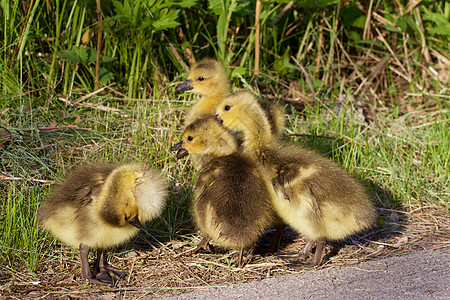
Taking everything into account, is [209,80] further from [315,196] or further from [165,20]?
[315,196]

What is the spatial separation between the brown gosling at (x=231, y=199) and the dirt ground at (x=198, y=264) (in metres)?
0.19

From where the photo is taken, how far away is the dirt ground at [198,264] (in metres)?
3.10

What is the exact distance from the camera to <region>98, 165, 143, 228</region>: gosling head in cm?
302

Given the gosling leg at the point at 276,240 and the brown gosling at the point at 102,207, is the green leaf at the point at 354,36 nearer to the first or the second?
the gosling leg at the point at 276,240

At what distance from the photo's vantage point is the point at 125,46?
16.6 ft

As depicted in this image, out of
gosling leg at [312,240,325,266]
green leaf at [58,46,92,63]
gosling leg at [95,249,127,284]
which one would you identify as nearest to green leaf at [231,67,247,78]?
green leaf at [58,46,92,63]

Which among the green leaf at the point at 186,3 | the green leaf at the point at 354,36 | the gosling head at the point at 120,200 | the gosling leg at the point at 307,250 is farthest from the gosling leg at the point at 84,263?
the green leaf at the point at 354,36

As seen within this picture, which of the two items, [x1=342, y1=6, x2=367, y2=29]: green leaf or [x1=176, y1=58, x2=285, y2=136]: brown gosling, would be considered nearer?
[x1=176, y1=58, x2=285, y2=136]: brown gosling

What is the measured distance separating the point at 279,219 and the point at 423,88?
11.1ft

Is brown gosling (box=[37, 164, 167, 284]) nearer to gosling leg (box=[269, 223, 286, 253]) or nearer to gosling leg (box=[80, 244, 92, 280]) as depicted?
gosling leg (box=[80, 244, 92, 280])

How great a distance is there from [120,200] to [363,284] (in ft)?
4.50

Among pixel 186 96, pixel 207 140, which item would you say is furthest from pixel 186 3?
pixel 207 140

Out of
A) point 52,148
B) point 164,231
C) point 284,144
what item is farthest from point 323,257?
point 52,148

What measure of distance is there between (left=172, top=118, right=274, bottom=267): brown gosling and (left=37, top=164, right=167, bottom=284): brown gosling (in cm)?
26
